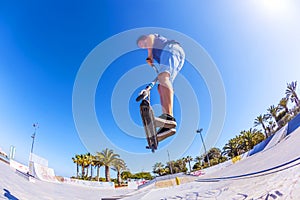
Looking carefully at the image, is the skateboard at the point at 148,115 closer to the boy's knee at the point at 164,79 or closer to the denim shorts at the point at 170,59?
the boy's knee at the point at 164,79

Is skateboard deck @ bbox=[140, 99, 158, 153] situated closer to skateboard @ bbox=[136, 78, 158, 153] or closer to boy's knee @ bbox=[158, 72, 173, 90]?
skateboard @ bbox=[136, 78, 158, 153]

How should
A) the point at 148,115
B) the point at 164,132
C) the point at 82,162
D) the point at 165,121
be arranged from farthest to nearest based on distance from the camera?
the point at 82,162 < the point at 164,132 < the point at 165,121 < the point at 148,115

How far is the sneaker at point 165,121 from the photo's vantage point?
2226 millimetres

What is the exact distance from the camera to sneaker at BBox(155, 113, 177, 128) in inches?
87.6

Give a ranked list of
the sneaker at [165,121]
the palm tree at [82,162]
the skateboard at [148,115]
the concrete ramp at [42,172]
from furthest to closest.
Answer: the palm tree at [82,162] < the concrete ramp at [42,172] < the sneaker at [165,121] < the skateboard at [148,115]

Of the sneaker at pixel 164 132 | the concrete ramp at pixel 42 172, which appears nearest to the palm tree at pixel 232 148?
the concrete ramp at pixel 42 172

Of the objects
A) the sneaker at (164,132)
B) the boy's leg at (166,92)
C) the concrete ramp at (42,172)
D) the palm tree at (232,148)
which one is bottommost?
the sneaker at (164,132)

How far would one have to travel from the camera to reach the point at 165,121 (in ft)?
7.47

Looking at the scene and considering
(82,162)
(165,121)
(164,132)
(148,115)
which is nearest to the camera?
(148,115)

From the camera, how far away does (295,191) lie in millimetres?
1210

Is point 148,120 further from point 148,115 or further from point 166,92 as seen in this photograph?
point 166,92

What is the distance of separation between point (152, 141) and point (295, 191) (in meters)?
1.45

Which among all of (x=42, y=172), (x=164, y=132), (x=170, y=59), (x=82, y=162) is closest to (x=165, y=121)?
(x=164, y=132)

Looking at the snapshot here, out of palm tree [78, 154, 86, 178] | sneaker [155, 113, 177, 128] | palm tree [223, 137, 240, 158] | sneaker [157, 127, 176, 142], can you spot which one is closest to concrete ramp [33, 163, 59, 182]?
sneaker [157, 127, 176, 142]
